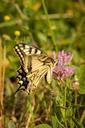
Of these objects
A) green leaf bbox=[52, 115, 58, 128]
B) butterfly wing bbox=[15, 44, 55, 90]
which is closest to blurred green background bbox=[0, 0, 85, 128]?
green leaf bbox=[52, 115, 58, 128]

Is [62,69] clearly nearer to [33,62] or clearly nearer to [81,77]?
[33,62]

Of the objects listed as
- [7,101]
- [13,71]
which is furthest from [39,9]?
[7,101]

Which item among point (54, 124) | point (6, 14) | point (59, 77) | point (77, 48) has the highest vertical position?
point (6, 14)

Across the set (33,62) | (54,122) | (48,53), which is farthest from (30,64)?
(48,53)

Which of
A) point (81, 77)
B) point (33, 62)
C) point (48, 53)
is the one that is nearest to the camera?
point (33, 62)

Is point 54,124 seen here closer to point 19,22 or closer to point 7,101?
point 7,101

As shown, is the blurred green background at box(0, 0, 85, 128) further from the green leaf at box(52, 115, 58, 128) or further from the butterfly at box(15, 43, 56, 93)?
the butterfly at box(15, 43, 56, 93)
